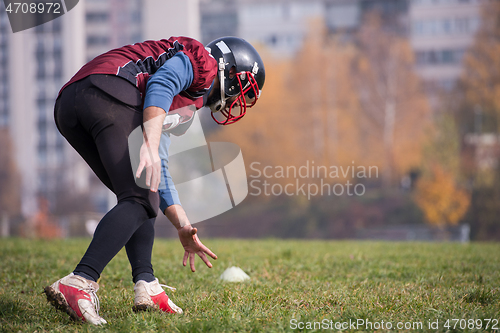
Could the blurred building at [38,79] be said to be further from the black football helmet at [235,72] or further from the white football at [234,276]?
the black football helmet at [235,72]

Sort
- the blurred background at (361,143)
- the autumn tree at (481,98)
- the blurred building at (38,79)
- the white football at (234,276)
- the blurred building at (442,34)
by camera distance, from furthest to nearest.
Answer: the blurred building at (38,79), the blurred building at (442,34), the autumn tree at (481,98), the blurred background at (361,143), the white football at (234,276)

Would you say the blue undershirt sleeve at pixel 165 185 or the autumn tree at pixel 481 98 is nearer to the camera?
the blue undershirt sleeve at pixel 165 185

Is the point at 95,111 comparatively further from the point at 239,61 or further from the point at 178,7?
the point at 178,7

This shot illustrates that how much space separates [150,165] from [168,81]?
445mm

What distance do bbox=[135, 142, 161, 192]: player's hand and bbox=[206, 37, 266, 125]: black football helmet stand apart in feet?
2.50

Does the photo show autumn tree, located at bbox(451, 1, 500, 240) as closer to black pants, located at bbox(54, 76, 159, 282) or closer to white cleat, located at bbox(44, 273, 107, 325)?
black pants, located at bbox(54, 76, 159, 282)

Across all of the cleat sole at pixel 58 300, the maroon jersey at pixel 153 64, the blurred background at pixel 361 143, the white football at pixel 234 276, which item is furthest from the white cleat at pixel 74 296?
the blurred background at pixel 361 143

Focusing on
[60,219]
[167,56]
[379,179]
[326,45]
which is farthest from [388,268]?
[326,45]

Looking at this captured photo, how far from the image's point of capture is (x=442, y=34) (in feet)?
138

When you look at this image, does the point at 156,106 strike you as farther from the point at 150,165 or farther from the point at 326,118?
the point at 326,118

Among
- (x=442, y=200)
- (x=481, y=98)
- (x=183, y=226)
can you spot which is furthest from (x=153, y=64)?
(x=481, y=98)

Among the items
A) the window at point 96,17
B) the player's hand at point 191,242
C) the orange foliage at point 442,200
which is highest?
the window at point 96,17

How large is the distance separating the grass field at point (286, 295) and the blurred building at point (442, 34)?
40.2 meters

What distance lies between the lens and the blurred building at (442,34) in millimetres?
41500
